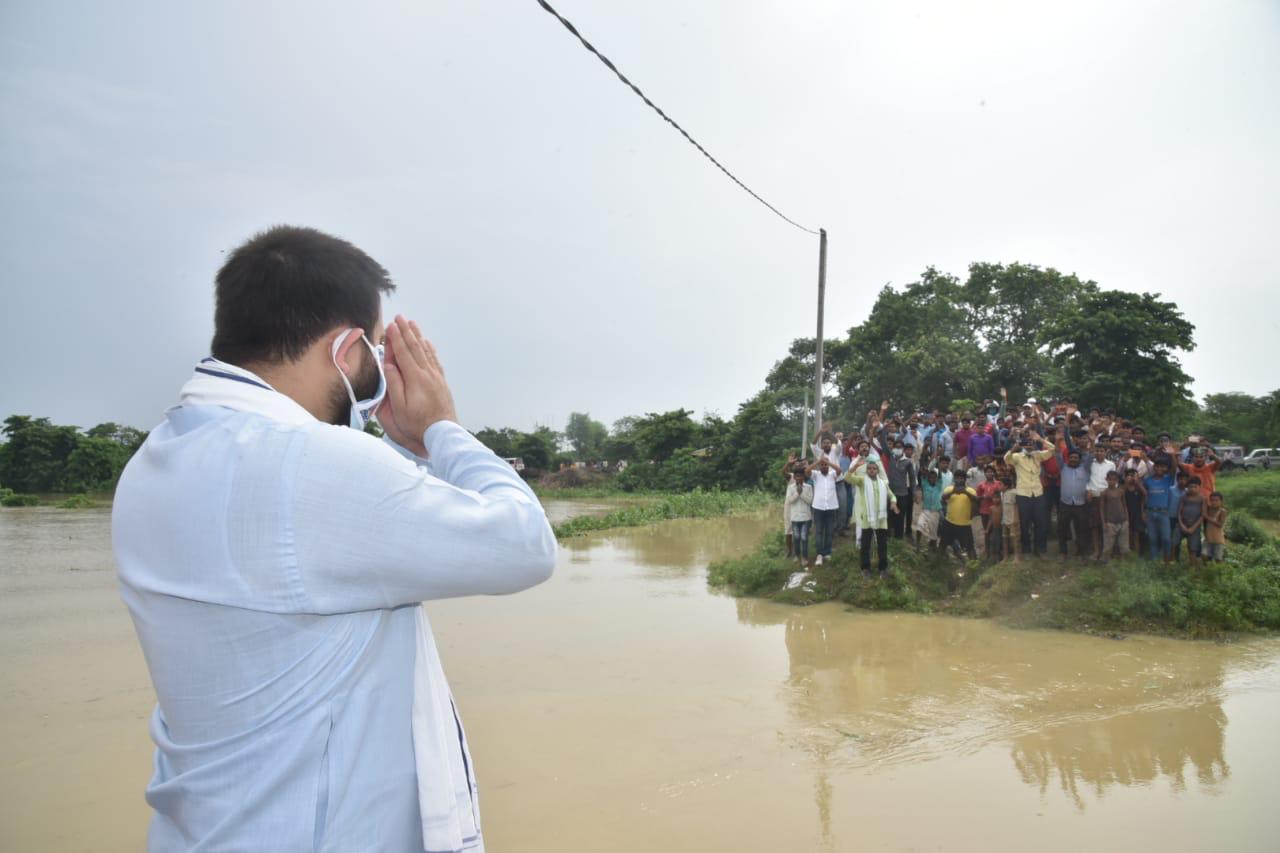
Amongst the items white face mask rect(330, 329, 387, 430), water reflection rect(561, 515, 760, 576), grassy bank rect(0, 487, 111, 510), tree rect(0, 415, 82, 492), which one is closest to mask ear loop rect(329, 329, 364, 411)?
white face mask rect(330, 329, 387, 430)

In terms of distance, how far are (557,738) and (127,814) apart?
281 cm

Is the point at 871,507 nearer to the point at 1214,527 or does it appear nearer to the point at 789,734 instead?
the point at 1214,527

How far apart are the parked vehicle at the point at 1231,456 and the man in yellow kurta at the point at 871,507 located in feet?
66.9

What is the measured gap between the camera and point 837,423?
29.9 metres

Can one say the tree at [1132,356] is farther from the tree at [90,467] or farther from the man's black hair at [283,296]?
the tree at [90,467]

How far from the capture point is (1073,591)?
9328 millimetres

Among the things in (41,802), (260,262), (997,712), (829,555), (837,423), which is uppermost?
(837,423)

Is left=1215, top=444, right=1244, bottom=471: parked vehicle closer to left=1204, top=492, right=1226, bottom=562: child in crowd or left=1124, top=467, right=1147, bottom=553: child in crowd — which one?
left=1124, top=467, right=1147, bottom=553: child in crowd

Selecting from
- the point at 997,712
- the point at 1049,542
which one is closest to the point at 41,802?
the point at 997,712

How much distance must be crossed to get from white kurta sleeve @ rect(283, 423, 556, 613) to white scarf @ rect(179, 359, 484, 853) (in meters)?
0.10

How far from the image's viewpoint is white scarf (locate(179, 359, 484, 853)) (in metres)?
1.09

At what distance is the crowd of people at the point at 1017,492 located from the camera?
944 cm

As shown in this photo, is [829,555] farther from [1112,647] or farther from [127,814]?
[127,814]

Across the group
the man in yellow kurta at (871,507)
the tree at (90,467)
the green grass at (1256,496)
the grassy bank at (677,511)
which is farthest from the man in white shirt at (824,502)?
the tree at (90,467)
